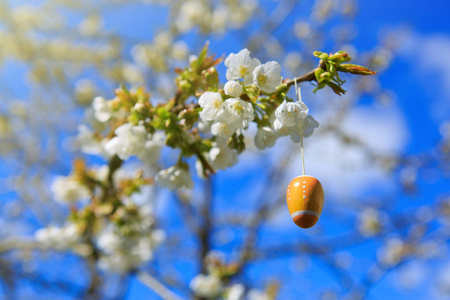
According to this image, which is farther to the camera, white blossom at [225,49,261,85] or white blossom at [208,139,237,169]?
white blossom at [208,139,237,169]

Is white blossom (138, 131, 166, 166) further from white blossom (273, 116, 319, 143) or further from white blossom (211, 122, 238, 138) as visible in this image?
white blossom (273, 116, 319, 143)

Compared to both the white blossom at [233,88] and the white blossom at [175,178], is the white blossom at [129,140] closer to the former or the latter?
the white blossom at [175,178]

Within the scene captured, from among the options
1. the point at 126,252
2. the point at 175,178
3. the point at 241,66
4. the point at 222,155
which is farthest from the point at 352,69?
the point at 126,252

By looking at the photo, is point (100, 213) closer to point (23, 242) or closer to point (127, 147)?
point (127, 147)

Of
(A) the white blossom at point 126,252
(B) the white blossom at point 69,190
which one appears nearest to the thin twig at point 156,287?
(A) the white blossom at point 126,252

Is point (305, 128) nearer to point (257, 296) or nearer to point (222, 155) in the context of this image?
point (222, 155)

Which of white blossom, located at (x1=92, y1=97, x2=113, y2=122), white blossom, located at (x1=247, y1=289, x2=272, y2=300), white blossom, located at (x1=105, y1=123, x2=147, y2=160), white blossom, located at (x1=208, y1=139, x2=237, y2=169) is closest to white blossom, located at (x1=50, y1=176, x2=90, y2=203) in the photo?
white blossom, located at (x1=92, y1=97, x2=113, y2=122)
